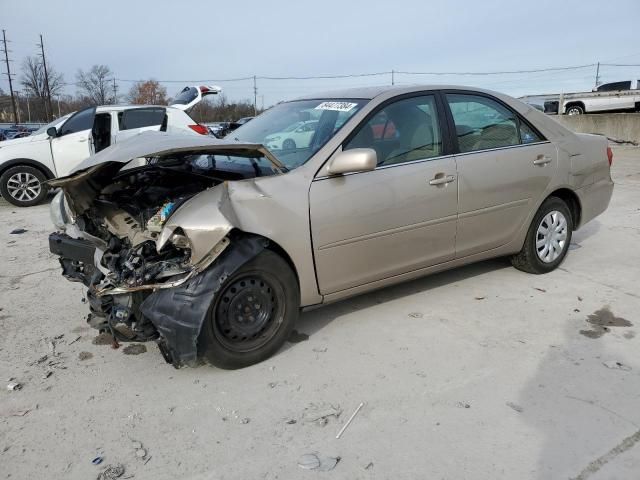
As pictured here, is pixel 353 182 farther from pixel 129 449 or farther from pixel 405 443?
pixel 129 449

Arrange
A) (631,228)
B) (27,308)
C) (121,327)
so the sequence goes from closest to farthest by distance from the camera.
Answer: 1. (121,327)
2. (27,308)
3. (631,228)

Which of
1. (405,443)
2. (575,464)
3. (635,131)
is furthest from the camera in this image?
(635,131)

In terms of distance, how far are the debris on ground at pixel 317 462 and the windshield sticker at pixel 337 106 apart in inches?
90.5

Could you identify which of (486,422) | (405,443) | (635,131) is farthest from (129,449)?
(635,131)

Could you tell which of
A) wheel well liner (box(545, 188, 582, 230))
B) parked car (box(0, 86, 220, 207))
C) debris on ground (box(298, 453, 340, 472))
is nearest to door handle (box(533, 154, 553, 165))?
wheel well liner (box(545, 188, 582, 230))

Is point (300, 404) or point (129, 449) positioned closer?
point (129, 449)

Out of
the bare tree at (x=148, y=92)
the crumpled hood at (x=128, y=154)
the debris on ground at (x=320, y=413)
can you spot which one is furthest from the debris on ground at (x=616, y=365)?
the bare tree at (x=148, y=92)

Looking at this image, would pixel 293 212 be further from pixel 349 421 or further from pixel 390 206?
pixel 349 421

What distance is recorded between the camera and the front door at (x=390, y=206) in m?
3.26

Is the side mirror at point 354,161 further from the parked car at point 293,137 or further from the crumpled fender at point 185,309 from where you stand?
the crumpled fender at point 185,309

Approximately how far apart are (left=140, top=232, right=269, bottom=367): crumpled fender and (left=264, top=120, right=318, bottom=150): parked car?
116cm

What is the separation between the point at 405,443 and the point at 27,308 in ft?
10.8

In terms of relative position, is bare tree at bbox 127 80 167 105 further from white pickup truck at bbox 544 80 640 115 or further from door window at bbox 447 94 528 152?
door window at bbox 447 94 528 152

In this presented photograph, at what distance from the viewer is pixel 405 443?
244cm
